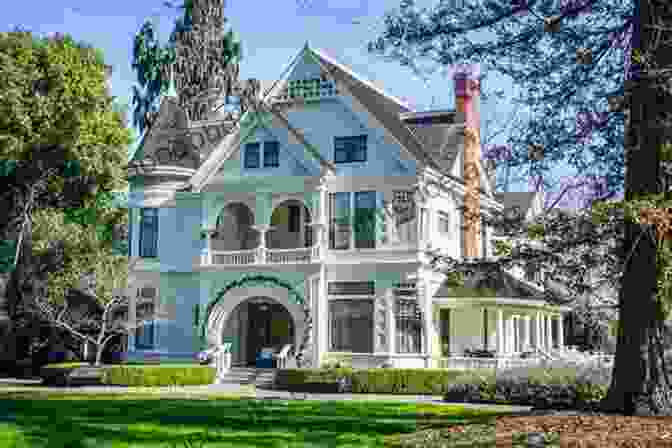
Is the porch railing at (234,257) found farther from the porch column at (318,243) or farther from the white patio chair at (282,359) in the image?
the white patio chair at (282,359)

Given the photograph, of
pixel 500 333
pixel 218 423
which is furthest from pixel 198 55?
pixel 500 333

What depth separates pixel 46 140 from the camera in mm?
38438

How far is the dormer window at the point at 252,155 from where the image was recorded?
111ft

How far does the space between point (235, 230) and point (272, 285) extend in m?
4.39

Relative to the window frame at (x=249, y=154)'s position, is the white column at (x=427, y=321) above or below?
below

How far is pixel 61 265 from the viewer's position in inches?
1358

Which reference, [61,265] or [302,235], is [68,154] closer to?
[61,265]

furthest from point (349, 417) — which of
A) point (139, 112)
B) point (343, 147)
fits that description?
point (139, 112)

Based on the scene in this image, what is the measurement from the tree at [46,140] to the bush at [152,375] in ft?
26.3

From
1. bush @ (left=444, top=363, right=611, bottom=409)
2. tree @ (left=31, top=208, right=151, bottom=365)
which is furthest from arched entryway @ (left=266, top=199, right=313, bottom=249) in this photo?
bush @ (left=444, top=363, right=611, bottom=409)

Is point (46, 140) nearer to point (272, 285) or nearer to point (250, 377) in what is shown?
point (272, 285)

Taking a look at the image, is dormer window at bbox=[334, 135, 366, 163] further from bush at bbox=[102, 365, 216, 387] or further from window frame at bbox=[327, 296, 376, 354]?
bush at bbox=[102, 365, 216, 387]

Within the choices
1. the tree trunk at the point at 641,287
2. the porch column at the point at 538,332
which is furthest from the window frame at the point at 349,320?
the tree trunk at the point at 641,287

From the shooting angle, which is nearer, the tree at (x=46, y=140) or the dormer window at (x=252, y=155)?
the dormer window at (x=252, y=155)
